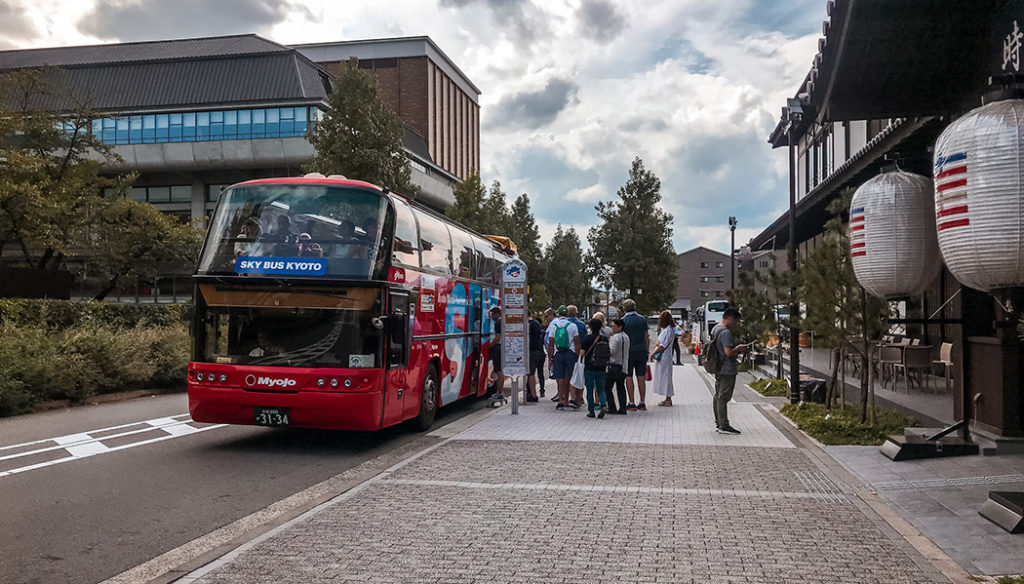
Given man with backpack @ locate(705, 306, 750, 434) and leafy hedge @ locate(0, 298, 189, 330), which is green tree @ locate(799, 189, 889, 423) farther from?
leafy hedge @ locate(0, 298, 189, 330)

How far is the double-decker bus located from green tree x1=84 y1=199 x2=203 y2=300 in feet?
87.8

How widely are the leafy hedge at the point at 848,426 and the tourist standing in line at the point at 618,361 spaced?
279cm

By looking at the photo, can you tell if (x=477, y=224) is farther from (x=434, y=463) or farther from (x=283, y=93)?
(x=434, y=463)

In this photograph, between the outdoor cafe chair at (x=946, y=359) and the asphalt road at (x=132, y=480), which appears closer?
the asphalt road at (x=132, y=480)

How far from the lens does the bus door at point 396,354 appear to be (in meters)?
9.97

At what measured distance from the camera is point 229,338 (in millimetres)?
9891

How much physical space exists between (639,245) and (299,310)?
4298 centimetres

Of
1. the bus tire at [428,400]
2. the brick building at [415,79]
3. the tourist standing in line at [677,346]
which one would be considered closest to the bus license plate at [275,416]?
Result: the bus tire at [428,400]

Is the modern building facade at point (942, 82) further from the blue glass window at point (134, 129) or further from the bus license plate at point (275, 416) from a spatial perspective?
the blue glass window at point (134, 129)

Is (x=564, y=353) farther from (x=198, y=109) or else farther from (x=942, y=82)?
(x=198, y=109)

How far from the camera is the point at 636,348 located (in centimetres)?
1462

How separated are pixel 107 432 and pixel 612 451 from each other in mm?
7321

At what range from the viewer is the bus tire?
1195 cm

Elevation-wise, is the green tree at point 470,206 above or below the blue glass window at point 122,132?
below
